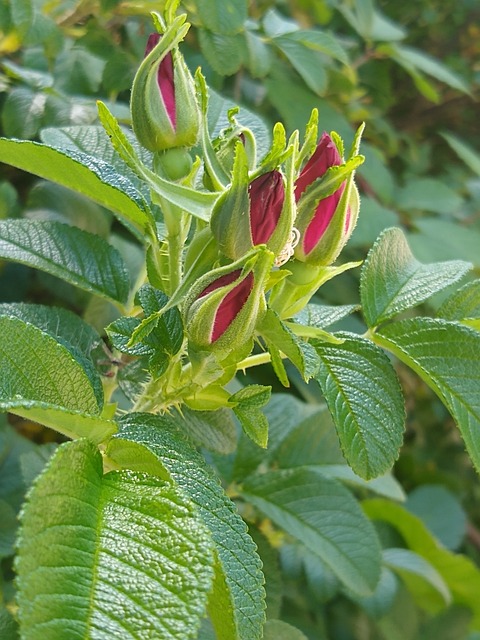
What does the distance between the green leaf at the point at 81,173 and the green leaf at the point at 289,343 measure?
121mm

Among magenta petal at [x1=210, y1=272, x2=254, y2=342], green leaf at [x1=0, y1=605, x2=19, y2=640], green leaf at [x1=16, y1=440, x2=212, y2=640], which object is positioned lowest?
green leaf at [x1=0, y1=605, x2=19, y2=640]

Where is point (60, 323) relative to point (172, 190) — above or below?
below

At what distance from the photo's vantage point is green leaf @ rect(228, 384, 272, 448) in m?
0.48

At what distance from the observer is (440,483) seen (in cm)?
167

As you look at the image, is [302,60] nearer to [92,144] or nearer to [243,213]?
[92,144]

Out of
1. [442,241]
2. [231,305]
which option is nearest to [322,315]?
[231,305]

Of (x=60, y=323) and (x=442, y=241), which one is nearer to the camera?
(x=60, y=323)

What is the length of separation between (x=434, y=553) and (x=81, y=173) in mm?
1014

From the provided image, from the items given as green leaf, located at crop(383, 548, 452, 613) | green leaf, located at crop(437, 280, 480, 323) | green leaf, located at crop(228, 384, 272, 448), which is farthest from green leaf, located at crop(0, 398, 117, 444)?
green leaf, located at crop(383, 548, 452, 613)

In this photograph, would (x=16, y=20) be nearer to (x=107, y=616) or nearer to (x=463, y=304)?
(x=463, y=304)

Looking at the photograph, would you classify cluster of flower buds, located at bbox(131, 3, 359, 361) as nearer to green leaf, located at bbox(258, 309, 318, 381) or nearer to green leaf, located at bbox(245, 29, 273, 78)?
green leaf, located at bbox(258, 309, 318, 381)

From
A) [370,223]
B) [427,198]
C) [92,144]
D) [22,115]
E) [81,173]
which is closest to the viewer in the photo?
[81,173]

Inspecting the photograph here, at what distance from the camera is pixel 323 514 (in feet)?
2.49

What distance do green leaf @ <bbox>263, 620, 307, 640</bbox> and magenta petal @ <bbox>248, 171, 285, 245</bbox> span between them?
0.35 meters
